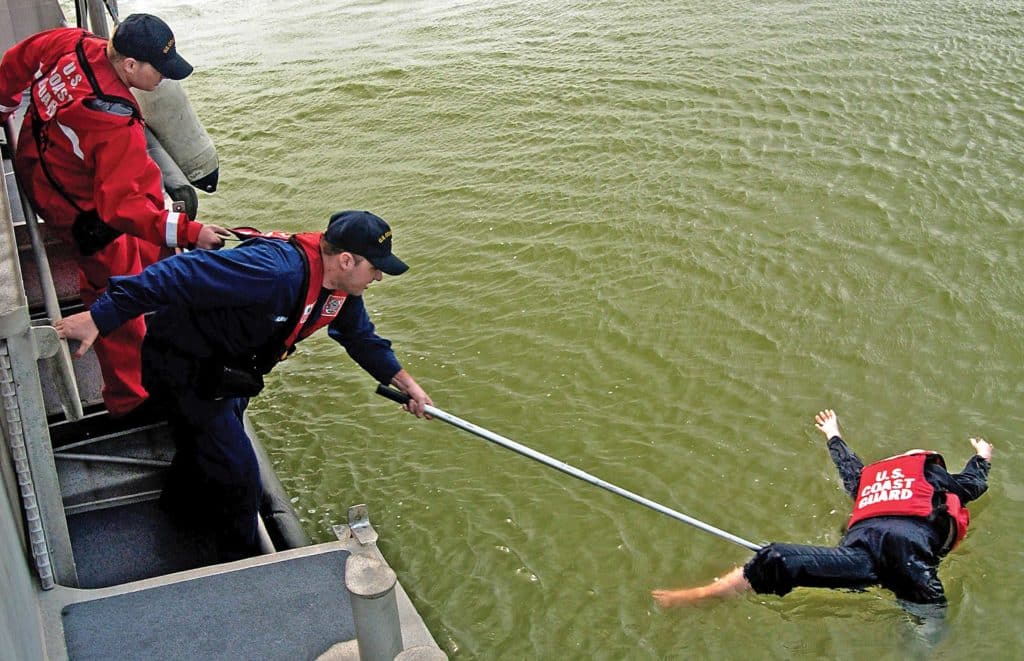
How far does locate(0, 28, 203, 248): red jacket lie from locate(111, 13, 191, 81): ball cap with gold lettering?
0.17 metres

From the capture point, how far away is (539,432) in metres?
5.80

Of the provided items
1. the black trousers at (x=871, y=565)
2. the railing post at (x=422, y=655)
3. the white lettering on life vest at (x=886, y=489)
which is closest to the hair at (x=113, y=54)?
the railing post at (x=422, y=655)

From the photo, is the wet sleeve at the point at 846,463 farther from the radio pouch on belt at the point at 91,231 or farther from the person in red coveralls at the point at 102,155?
the radio pouch on belt at the point at 91,231

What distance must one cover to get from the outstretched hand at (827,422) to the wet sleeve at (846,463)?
98mm

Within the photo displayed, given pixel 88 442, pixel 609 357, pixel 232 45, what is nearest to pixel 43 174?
pixel 88 442

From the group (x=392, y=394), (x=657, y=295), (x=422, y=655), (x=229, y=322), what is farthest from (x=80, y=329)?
(x=657, y=295)

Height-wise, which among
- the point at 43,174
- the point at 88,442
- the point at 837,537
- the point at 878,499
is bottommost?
the point at 837,537

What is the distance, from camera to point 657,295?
6.96m

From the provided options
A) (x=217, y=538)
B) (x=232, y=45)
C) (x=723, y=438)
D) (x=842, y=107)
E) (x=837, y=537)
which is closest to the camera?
(x=217, y=538)

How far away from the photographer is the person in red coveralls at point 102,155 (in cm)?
441

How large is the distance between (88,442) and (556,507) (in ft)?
7.63

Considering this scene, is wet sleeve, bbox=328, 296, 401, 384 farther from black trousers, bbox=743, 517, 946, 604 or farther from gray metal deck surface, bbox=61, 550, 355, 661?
black trousers, bbox=743, 517, 946, 604

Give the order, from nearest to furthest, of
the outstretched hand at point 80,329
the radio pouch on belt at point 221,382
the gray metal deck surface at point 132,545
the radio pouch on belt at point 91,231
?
the outstretched hand at point 80,329
the radio pouch on belt at point 221,382
the gray metal deck surface at point 132,545
the radio pouch on belt at point 91,231

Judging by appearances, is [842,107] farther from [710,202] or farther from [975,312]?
[975,312]
